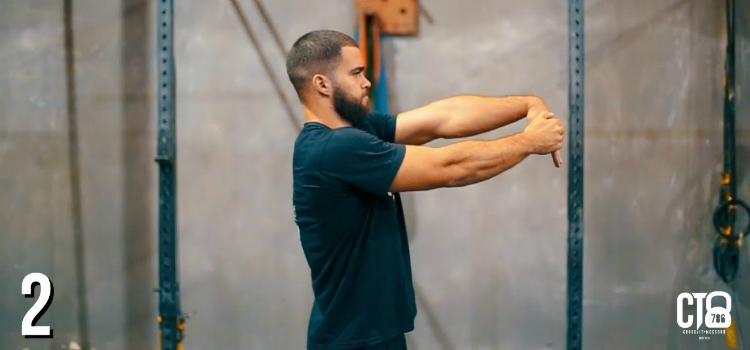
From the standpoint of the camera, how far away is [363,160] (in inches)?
70.5

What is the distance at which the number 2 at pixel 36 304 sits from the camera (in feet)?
10.6

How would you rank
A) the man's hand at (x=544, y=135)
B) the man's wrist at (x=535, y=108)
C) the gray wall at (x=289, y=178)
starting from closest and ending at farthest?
the man's hand at (x=544, y=135), the man's wrist at (x=535, y=108), the gray wall at (x=289, y=178)

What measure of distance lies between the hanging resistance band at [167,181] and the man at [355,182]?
2.38 feet

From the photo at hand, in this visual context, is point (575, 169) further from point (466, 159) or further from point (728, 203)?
point (728, 203)

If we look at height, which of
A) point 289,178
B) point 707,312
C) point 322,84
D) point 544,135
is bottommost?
point 707,312

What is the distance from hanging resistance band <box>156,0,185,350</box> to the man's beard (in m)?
0.84

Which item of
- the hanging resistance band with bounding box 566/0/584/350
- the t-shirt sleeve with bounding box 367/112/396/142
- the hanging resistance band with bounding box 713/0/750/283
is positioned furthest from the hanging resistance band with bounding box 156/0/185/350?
the hanging resistance band with bounding box 713/0/750/283

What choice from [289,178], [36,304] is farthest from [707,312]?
[36,304]

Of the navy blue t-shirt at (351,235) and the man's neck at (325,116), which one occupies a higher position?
the man's neck at (325,116)

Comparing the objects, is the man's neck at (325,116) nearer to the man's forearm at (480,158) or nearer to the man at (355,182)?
the man at (355,182)

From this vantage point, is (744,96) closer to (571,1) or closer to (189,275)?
(571,1)

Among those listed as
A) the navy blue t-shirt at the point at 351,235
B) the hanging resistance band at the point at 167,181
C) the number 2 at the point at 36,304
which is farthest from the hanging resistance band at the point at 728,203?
the number 2 at the point at 36,304

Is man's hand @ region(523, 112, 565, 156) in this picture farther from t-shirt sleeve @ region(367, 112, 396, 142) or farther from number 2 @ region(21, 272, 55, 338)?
number 2 @ region(21, 272, 55, 338)

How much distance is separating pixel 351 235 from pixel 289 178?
1.39 metres
